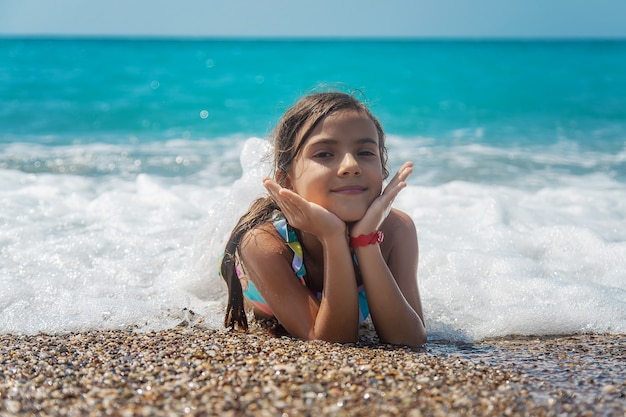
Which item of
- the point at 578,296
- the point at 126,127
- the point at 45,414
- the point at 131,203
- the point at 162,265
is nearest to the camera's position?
the point at 45,414

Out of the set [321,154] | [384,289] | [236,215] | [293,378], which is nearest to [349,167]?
[321,154]

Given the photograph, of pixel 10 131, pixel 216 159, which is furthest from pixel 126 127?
pixel 216 159

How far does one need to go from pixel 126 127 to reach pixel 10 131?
2393 millimetres

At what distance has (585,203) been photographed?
762 centimetres

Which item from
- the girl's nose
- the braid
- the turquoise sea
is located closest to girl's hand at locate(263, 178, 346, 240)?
the girl's nose

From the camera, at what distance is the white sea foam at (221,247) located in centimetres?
449

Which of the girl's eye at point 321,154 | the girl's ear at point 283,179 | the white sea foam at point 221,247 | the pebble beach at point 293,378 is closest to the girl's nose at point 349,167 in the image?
the girl's eye at point 321,154

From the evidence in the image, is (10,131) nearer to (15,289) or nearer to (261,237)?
(15,289)

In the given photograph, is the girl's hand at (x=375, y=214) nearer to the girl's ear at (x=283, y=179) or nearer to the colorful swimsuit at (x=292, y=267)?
the colorful swimsuit at (x=292, y=267)

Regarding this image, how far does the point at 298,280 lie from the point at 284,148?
74cm

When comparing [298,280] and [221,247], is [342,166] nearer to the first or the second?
[298,280]

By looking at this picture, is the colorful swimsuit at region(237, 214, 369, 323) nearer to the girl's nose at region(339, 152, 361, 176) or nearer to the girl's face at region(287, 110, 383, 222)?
the girl's face at region(287, 110, 383, 222)

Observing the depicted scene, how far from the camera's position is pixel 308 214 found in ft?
12.0

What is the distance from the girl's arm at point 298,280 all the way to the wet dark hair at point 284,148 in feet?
0.70
